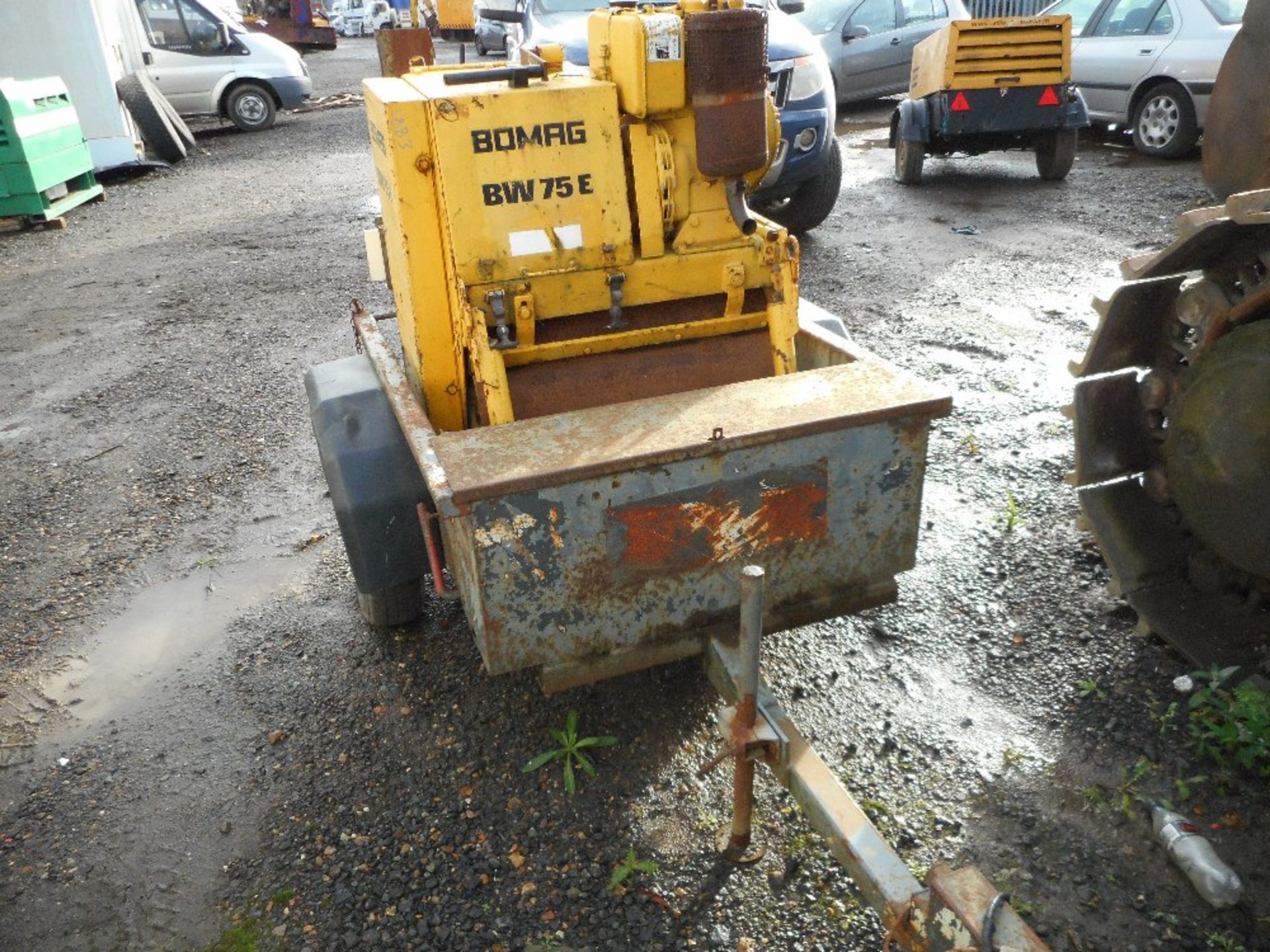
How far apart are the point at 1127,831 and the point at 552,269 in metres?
2.23

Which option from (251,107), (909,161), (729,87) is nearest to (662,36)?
(729,87)

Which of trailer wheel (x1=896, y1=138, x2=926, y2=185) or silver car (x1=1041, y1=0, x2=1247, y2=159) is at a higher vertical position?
silver car (x1=1041, y1=0, x2=1247, y2=159)

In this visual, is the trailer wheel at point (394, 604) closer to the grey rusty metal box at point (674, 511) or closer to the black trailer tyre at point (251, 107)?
the grey rusty metal box at point (674, 511)

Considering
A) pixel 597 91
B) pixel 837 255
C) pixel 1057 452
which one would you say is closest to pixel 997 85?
pixel 837 255

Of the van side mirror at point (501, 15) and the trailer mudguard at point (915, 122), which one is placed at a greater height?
the van side mirror at point (501, 15)

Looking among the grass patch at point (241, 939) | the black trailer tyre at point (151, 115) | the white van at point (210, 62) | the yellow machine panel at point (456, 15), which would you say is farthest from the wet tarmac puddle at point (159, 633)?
the yellow machine panel at point (456, 15)

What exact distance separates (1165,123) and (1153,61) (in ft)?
1.98

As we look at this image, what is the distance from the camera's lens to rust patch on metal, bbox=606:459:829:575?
2.50m

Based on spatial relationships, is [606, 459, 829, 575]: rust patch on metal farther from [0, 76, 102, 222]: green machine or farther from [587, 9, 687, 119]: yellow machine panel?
[0, 76, 102, 222]: green machine

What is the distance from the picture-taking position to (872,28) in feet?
40.3

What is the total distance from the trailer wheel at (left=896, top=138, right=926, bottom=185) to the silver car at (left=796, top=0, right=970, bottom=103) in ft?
10.7

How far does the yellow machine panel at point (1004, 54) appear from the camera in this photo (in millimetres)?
8508

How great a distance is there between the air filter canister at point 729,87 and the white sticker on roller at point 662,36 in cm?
4

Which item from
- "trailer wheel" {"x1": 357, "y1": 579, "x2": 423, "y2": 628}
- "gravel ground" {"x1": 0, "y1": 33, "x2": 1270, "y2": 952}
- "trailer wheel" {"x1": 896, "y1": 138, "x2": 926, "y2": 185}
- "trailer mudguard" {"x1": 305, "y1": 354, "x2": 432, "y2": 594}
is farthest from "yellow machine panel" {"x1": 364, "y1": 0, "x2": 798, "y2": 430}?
"trailer wheel" {"x1": 896, "y1": 138, "x2": 926, "y2": 185}
